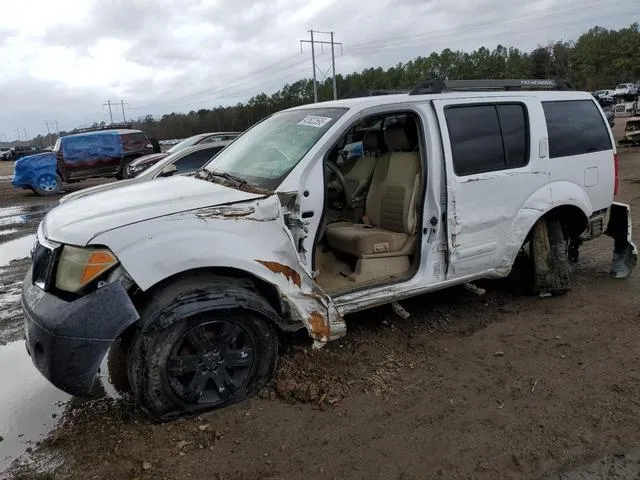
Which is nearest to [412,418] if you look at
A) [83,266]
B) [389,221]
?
[389,221]

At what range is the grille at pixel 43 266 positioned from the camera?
3.03 metres

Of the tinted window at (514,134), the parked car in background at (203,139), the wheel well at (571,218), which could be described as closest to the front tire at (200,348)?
the tinted window at (514,134)

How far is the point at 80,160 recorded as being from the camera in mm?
18031

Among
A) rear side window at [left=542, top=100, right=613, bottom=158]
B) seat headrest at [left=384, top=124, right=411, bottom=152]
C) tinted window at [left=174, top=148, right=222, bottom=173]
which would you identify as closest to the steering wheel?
seat headrest at [left=384, top=124, right=411, bottom=152]

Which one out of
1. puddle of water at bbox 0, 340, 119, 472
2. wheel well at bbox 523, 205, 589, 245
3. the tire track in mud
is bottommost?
puddle of water at bbox 0, 340, 119, 472

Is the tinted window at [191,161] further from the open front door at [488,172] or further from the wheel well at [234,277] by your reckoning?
the wheel well at [234,277]

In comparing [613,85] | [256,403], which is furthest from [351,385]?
[613,85]

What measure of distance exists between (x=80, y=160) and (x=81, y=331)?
17.0m

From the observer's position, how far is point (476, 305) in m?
4.96

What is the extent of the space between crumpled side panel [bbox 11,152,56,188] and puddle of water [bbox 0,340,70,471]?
48.6ft

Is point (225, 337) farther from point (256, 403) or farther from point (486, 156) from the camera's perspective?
point (486, 156)

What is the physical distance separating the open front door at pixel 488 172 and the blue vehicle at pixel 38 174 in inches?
656

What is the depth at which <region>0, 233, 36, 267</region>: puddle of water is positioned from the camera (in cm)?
793

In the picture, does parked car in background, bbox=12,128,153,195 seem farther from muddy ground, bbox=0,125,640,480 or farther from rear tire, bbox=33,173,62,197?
muddy ground, bbox=0,125,640,480
